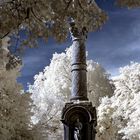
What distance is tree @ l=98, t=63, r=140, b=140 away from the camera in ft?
93.5

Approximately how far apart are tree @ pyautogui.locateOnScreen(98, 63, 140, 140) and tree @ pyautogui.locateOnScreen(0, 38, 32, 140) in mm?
9740

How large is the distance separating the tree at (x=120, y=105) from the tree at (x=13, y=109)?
9740 millimetres

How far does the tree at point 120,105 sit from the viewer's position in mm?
28506

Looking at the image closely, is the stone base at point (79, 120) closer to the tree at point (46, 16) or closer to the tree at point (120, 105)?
the tree at point (46, 16)

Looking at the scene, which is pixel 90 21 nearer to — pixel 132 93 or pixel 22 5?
pixel 22 5

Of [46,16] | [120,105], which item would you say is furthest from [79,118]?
[120,105]

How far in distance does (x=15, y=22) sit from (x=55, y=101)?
28.3 m

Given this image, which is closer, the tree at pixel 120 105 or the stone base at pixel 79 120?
the stone base at pixel 79 120

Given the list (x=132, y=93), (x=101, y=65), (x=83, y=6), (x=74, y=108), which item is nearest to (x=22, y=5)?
(x=83, y=6)

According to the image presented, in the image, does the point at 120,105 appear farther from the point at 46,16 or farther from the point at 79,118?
the point at 46,16

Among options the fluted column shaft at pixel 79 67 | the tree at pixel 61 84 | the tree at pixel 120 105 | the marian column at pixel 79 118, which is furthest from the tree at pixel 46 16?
the tree at pixel 61 84

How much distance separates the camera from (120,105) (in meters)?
29.2

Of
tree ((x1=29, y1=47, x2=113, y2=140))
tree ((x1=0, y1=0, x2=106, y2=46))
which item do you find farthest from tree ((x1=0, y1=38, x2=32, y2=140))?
tree ((x1=29, y1=47, x2=113, y2=140))

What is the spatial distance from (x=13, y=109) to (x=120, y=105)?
1308cm
